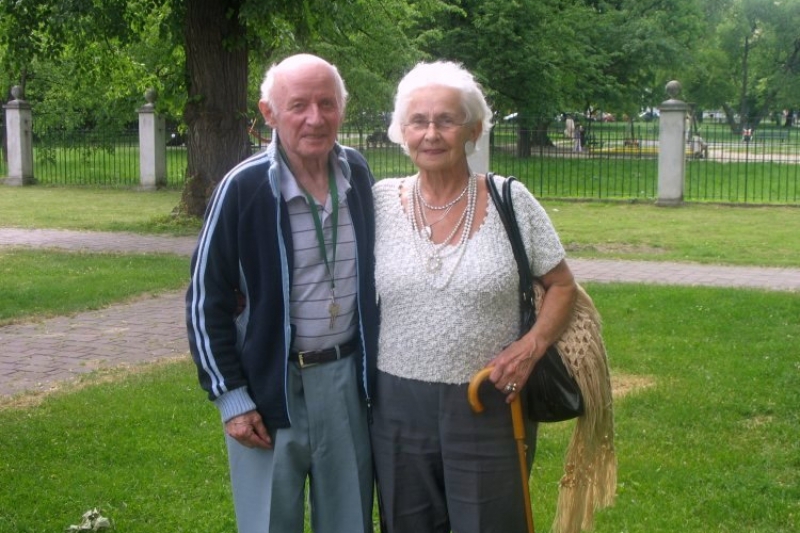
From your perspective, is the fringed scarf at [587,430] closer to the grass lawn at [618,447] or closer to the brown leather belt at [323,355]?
the brown leather belt at [323,355]

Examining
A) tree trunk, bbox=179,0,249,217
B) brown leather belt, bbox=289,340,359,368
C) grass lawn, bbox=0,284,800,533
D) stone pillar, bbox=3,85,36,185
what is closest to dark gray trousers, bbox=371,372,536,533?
brown leather belt, bbox=289,340,359,368

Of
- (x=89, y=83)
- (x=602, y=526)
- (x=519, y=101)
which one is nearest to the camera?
(x=602, y=526)

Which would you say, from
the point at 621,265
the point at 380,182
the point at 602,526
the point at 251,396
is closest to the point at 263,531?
the point at 251,396

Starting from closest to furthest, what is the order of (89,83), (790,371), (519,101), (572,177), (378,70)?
(790,371) < (89,83) < (378,70) < (572,177) < (519,101)

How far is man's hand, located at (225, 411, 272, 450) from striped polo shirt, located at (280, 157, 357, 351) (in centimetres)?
24

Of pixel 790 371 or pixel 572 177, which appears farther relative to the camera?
pixel 572 177

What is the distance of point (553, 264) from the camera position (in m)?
3.27

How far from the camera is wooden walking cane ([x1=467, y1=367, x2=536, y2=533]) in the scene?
10.5ft

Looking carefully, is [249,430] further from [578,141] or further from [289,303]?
[578,141]

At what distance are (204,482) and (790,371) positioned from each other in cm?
382

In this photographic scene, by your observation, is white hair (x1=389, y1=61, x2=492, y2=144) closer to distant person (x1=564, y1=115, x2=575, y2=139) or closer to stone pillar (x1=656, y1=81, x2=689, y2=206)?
stone pillar (x1=656, y1=81, x2=689, y2=206)

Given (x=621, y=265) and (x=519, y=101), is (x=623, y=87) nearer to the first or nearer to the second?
(x=519, y=101)

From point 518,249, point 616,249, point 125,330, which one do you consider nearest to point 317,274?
point 518,249

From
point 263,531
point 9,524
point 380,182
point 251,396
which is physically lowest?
point 9,524
